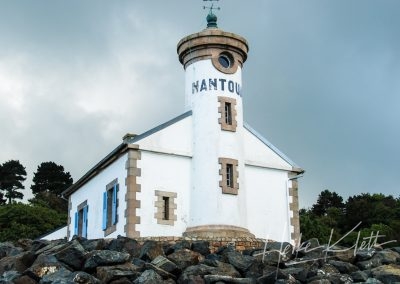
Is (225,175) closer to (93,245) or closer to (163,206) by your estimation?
(163,206)

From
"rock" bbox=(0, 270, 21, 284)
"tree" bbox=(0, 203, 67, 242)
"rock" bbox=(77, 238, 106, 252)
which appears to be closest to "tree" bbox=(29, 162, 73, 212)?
"tree" bbox=(0, 203, 67, 242)

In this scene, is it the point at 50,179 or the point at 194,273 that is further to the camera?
the point at 50,179

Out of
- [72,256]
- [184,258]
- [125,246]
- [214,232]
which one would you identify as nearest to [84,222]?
[214,232]

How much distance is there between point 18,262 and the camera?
15.7 metres

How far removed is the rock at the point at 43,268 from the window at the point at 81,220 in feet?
47.9

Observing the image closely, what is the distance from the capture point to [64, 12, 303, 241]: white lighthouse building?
24781mm

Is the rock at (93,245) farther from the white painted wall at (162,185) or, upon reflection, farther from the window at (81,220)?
the window at (81,220)

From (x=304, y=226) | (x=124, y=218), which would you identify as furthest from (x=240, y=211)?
(x=304, y=226)

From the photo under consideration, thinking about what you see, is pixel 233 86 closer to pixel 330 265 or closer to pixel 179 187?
pixel 179 187

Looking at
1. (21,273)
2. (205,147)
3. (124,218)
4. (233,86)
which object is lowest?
(21,273)

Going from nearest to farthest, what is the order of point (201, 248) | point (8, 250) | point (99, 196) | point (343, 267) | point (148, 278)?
point (148, 278)
point (343, 267)
point (201, 248)
point (8, 250)
point (99, 196)

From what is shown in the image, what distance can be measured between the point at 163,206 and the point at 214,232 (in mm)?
1989

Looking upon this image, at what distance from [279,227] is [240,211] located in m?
2.57

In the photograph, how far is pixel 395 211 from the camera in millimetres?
59531
